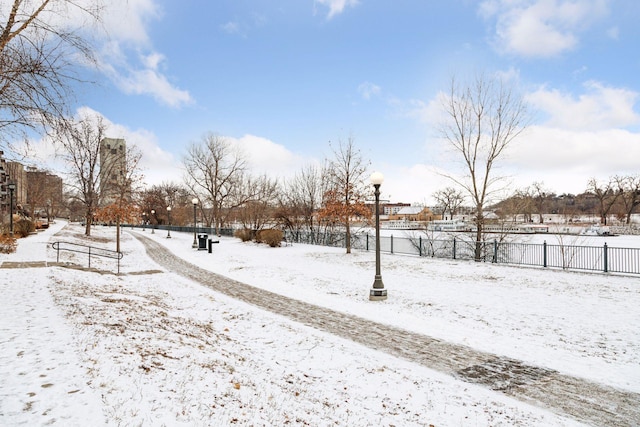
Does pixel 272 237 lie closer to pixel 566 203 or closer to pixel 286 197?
pixel 286 197

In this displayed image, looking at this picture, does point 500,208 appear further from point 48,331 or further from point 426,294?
point 48,331

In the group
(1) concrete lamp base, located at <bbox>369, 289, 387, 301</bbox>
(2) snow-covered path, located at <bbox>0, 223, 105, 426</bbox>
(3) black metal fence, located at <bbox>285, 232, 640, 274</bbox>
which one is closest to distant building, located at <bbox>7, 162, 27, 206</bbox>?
(2) snow-covered path, located at <bbox>0, 223, 105, 426</bbox>

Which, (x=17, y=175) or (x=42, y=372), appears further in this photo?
(x=17, y=175)

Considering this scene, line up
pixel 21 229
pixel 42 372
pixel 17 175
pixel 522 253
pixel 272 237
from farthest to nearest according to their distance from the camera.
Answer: pixel 17 175 < pixel 272 237 < pixel 21 229 < pixel 522 253 < pixel 42 372

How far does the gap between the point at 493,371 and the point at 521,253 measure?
1390 cm

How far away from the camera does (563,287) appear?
11.9 metres

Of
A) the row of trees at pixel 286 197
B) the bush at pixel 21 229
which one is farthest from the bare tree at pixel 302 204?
the bush at pixel 21 229

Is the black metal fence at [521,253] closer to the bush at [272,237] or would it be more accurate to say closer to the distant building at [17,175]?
the bush at [272,237]

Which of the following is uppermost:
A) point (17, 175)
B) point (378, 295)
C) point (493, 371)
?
point (17, 175)

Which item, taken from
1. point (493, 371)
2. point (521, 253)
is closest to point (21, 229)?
point (493, 371)

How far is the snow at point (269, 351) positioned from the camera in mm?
3781

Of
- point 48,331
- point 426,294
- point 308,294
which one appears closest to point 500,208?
point 426,294

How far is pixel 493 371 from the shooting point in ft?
18.5

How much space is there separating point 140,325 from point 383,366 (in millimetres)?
4371
